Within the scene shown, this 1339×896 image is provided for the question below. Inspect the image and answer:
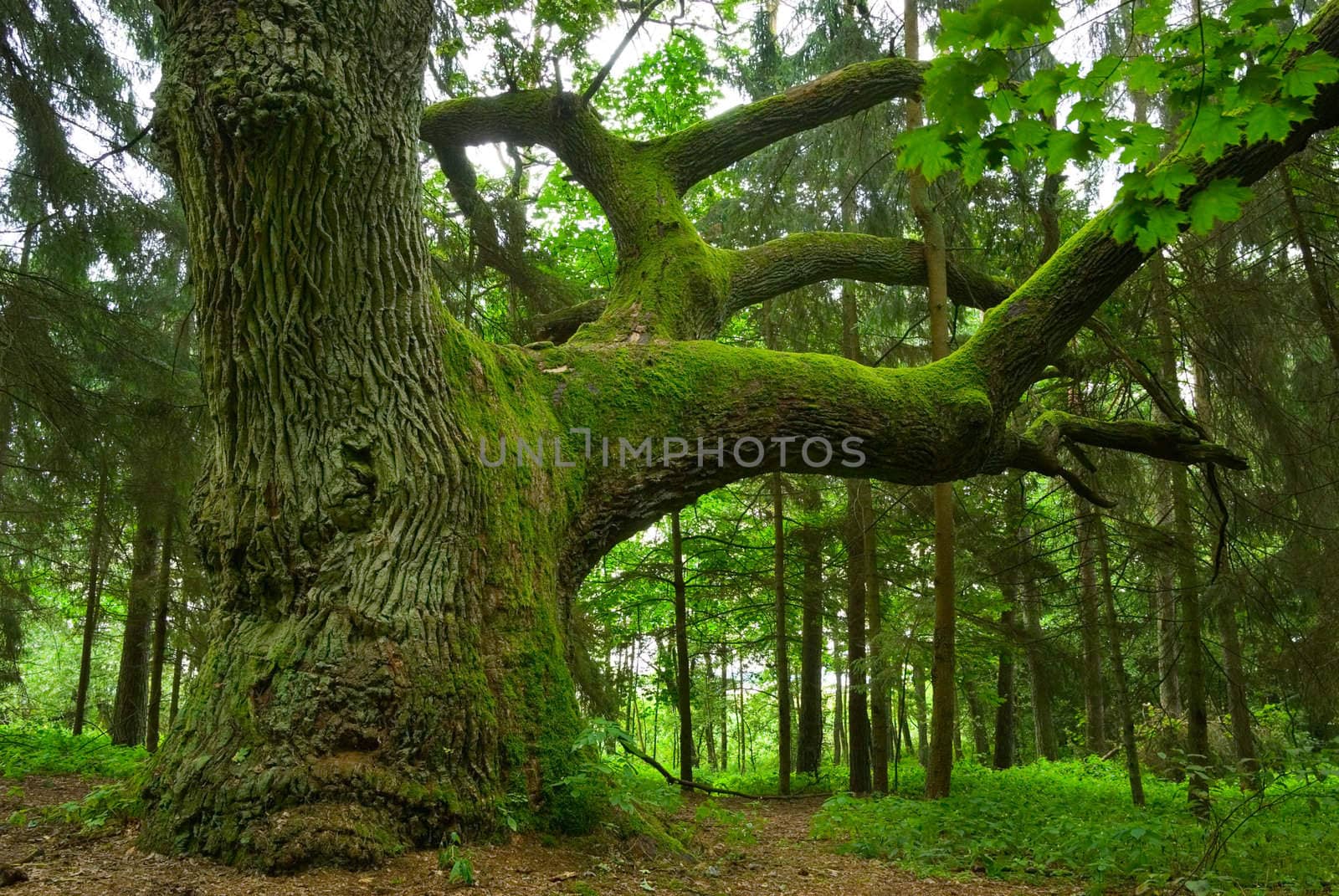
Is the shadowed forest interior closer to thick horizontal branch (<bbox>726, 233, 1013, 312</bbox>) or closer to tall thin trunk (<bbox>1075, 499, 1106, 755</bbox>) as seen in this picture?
thick horizontal branch (<bbox>726, 233, 1013, 312</bbox>)

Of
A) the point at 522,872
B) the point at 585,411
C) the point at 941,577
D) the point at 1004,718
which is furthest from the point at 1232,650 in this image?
the point at 522,872

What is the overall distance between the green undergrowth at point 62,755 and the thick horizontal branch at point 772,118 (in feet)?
19.7

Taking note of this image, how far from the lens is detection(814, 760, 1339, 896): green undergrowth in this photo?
12.4 feet

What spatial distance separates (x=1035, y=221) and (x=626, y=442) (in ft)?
19.1

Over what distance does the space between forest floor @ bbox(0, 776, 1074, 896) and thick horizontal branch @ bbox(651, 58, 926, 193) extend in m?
4.47

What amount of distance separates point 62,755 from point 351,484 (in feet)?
19.8

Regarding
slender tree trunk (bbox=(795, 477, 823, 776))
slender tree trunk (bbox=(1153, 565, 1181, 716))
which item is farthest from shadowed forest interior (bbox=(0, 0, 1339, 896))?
slender tree trunk (bbox=(795, 477, 823, 776))

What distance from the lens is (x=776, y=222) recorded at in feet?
33.1

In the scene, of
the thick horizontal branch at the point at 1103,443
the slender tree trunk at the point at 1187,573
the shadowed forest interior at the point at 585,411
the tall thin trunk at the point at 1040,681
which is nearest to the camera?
the shadowed forest interior at the point at 585,411

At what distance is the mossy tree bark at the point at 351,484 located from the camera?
3137 mm

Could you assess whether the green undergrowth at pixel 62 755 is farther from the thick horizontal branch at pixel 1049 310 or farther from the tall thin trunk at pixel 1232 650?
the tall thin trunk at pixel 1232 650

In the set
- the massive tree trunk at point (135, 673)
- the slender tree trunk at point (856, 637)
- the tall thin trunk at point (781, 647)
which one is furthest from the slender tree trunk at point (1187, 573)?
the massive tree trunk at point (135, 673)

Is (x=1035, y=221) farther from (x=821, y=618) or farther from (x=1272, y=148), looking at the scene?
(x=821, y=618)

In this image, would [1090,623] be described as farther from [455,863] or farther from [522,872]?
[455,863]
